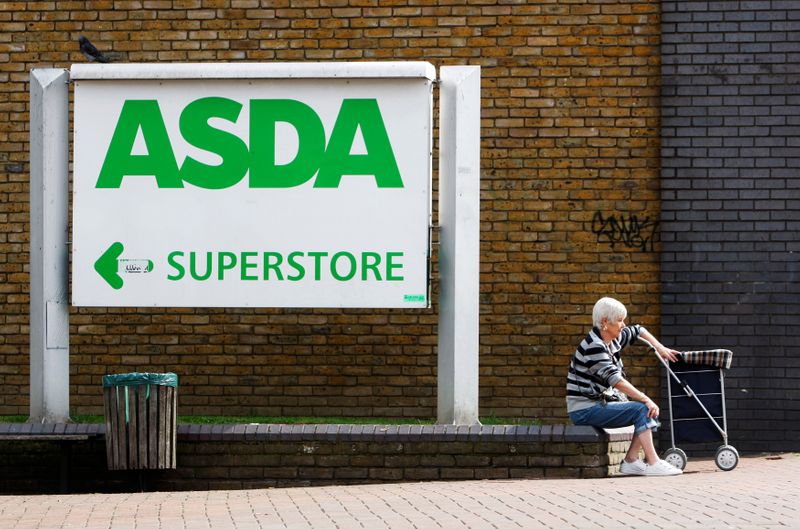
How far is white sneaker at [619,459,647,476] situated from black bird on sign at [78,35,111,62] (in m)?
5.69

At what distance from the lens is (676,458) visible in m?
9.30

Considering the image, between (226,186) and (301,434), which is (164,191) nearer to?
(226,186)

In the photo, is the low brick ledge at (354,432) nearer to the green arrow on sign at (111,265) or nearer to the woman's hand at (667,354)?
the woman's hand at (667,354)

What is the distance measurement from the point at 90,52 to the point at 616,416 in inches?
219

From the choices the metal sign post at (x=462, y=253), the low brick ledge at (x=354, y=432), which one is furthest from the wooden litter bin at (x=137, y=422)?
the metal sign post at (x=462, y=253)

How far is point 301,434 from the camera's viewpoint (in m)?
8.95

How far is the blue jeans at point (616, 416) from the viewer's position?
893cm

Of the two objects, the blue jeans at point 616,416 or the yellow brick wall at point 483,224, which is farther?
the yellow brick wall at point 483,224

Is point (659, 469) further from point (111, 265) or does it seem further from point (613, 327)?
point (111, 265)

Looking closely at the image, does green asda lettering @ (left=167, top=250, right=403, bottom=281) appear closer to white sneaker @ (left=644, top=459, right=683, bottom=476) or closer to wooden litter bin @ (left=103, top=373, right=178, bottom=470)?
wooden litter bin @ (left=103, top=373, right=178, bottom=470)

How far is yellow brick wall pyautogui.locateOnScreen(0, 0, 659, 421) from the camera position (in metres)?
11.2

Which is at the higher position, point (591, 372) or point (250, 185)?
point (250, 185)

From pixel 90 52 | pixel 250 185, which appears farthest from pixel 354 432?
pixel 90 52

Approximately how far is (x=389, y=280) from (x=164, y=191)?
171 cm
